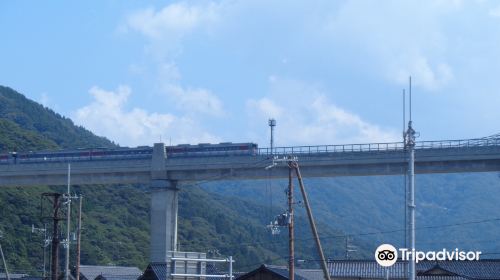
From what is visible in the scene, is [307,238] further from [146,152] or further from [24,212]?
[146,152]

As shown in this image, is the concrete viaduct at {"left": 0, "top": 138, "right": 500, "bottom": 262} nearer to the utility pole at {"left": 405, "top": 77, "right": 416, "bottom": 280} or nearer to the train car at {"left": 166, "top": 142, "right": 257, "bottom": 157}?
the train car at {"left": 166, "top": 142, "right": 257, "bottom": 157}

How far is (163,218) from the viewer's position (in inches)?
2825

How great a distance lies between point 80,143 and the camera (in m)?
176

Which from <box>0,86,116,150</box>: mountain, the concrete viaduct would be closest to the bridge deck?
the concrete viaduct

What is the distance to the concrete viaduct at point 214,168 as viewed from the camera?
2594 inches

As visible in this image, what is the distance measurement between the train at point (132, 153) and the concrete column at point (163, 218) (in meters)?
3.24

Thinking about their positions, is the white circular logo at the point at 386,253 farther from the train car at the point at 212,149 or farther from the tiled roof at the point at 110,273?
the train car at the point at 212,149

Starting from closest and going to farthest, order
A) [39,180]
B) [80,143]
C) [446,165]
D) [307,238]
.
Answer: [446,165]
[39,180]
[307,238]
[80,143]

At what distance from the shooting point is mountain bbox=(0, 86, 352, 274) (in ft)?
314

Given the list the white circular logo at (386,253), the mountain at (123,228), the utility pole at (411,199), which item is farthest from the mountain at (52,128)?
the utility pole at (411,199)

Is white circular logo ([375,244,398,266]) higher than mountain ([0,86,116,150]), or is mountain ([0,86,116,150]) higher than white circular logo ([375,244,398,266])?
mountain ([0,86,116,150])

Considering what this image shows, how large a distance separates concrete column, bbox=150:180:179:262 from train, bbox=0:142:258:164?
127 inches

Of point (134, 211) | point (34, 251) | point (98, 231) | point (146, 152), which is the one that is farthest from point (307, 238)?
point (146, 152)

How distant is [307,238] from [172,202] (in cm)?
6634
